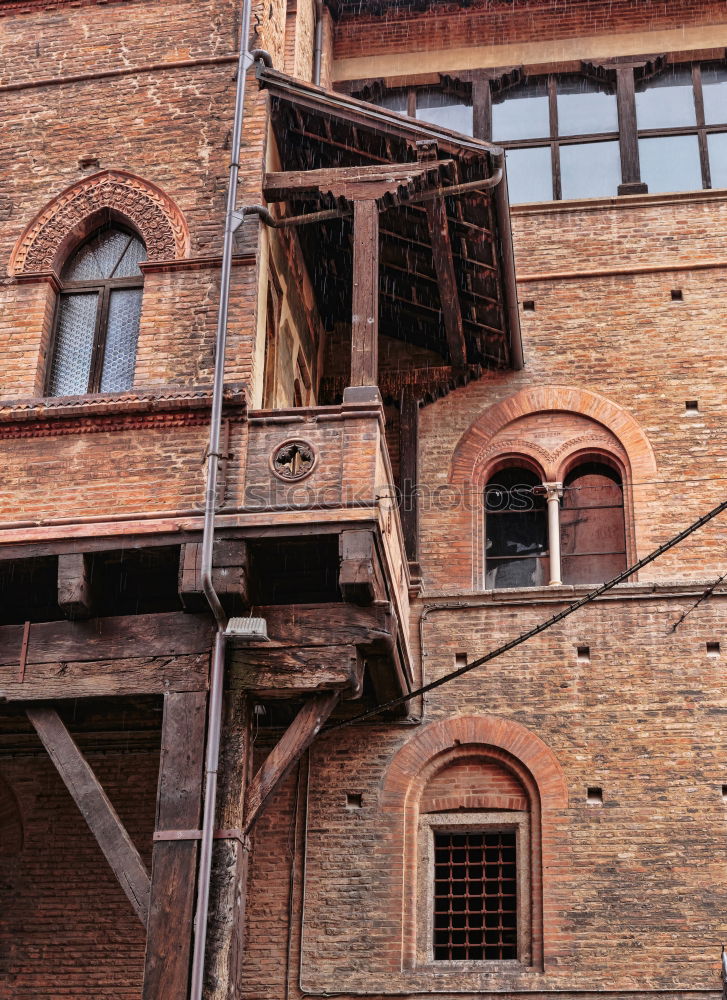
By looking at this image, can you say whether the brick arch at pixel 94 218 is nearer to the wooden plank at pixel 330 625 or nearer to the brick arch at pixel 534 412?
the wooden plank at pixel 330 625

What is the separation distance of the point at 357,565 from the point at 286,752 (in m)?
1.47

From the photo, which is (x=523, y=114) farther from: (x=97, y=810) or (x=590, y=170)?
(x=97, y=810)

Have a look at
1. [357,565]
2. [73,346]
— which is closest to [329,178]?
[73,346]

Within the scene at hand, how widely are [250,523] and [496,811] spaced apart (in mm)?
4233

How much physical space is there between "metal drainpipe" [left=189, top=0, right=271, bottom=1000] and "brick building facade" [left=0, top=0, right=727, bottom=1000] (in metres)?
0.05

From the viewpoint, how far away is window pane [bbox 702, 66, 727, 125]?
55.6 feet

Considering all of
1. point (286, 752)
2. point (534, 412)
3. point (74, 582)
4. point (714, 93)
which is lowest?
point (286, 752)

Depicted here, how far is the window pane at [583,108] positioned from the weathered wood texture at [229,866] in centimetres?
924

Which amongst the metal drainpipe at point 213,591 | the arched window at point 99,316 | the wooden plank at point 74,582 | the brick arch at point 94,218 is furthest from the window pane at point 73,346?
the wooden plank at point 74,582

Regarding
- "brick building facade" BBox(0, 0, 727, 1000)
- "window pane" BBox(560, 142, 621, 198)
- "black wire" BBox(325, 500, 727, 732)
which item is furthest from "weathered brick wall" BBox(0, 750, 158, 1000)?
"window pane" BBox(560, 142, 621, 198)

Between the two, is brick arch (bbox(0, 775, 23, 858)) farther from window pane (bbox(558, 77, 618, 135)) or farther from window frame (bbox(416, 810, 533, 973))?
window pane (bbox(558, 77, 618, 135))

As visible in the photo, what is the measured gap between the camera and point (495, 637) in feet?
46.0

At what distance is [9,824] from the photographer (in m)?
13.6

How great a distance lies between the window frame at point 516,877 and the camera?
12.6 meters
